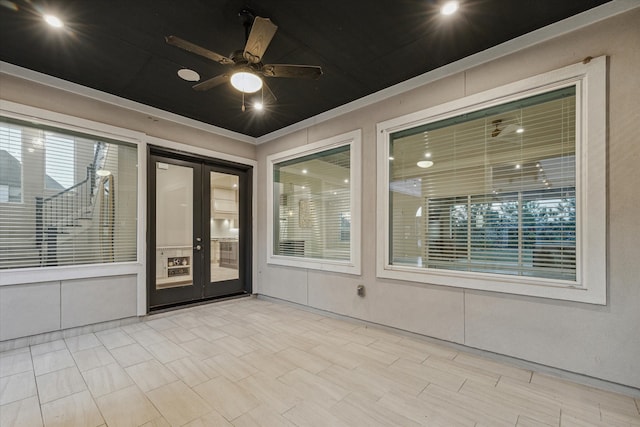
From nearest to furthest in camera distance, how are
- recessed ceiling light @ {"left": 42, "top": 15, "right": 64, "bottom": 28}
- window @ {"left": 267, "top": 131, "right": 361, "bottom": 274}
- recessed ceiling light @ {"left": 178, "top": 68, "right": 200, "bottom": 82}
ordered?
recessed ceiling light @ {"left": 42, "top": 15, "right": 64, "bottom": 28} < recessed ceiling light @ {"left": 178, "top": 68, "right": 200, "bottom": 82} < window @ {"left": 267, "top": 131, "right": 361, "bottom": 274}

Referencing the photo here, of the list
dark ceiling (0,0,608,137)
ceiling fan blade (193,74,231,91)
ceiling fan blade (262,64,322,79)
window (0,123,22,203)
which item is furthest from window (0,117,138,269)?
ceiling fan blade (262,64,322,79)

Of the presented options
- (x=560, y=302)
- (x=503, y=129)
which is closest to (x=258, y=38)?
(x=503, y=129)

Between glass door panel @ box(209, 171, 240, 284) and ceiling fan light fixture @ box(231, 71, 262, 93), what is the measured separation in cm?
264

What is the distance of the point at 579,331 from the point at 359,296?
87.1 inches

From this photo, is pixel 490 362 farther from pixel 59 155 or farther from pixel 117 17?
pixel 59 155

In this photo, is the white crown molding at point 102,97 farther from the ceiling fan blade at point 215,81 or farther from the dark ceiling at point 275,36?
the ceiling fan blade at point 215,81

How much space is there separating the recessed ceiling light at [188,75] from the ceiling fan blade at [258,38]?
3.94ft

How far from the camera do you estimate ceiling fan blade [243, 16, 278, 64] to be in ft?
6.66

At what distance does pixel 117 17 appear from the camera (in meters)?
2.44

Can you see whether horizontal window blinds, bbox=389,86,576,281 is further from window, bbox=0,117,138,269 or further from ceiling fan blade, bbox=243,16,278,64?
window, bbox=0,117,138,269

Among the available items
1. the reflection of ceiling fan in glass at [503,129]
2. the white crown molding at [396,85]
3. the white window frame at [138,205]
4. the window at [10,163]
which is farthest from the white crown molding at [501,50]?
the window at [10,163]

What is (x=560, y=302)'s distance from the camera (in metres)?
2.46

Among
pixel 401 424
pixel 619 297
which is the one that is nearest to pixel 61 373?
pixel 401 424

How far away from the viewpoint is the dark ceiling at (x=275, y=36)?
233 centimetres
